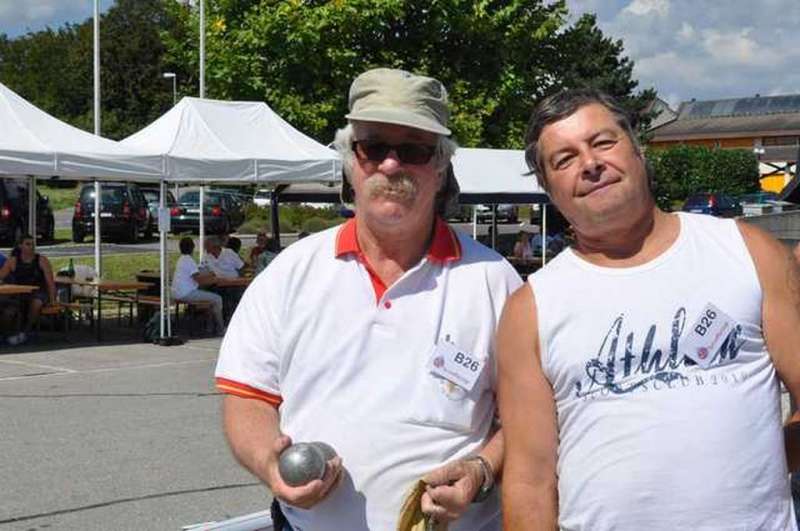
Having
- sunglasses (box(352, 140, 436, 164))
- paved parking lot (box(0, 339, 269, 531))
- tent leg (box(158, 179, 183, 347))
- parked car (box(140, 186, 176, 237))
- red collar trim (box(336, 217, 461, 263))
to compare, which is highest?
parked car (box(140, 186, 176, 237))

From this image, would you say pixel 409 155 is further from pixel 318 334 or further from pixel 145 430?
pixel 145 430

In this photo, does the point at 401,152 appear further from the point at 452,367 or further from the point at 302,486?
the point at 302,486

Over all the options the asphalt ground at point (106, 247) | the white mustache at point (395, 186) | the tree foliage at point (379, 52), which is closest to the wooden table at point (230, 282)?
the tree foliage at point (379, 52)

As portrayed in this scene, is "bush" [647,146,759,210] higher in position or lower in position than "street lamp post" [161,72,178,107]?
lower

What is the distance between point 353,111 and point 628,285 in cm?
76

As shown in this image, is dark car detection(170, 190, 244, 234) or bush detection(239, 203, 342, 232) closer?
dark car detection(170, 190, 244, 234)

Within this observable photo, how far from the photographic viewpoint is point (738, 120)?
7338cm

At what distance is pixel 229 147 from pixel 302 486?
11492mm

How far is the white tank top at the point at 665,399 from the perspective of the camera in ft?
6.72

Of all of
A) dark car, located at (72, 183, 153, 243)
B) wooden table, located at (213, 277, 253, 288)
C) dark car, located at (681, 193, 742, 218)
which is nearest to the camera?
wooden table, located at (213, 277, 253, 288)

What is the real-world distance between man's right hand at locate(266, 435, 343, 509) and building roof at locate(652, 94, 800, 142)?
223 ft

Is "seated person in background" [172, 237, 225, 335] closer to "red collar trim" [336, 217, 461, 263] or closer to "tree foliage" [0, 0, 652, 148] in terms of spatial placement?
"tree foliage" [0, 0, 652, 148]

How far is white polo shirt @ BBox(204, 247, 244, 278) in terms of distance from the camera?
1500 centimetres

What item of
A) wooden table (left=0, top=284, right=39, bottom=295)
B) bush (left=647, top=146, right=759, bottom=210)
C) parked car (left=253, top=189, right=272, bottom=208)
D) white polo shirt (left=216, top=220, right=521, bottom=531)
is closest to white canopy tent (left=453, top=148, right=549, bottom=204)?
wooden table (left=0, top=284, right=39, bottom=295)
